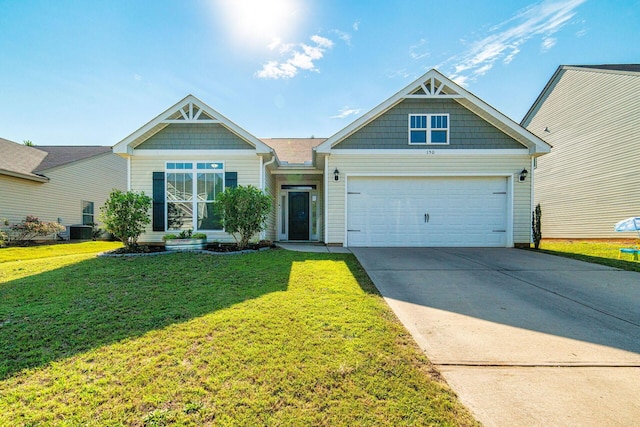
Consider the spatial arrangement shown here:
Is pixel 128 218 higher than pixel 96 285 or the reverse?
higher

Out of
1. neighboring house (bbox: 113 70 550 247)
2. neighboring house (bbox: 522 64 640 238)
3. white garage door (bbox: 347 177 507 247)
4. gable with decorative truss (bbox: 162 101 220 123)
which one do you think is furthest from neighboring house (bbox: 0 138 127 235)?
neighboring house (bbox: 522 64 640 238)

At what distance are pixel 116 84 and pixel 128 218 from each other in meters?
6.89

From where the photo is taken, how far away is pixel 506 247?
913 cm

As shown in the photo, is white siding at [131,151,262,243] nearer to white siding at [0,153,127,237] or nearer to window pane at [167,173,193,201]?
window pane at [167,173,193,201]

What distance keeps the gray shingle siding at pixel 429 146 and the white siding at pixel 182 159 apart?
115 inches

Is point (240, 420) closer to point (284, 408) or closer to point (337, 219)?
point (284, 408)

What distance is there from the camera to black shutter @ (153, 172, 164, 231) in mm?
9102

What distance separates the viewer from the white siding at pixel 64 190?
12211 mm

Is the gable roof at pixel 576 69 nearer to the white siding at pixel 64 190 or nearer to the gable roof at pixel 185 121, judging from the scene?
the gable roof at pixel 185 121

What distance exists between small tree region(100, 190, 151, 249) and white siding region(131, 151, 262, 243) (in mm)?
1406

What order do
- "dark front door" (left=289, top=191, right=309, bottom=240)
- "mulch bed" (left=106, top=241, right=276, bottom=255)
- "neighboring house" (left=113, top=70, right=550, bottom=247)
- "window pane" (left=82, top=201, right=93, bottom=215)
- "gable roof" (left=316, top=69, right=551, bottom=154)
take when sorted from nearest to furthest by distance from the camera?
"mulch bed" (left=106, top=241, right=276, bottom=255), "gable roof" (left=316, top=69, right=551, bottom=154), "neighboring house" (left=113, top=70, right=550, bottom=247), "dark front door" (left=289, top=191, right=309, bottom=240), "window pane" (left=82, top=201, right=93, bottom=215)

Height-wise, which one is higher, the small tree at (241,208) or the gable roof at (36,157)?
the gable roof at (36,157)

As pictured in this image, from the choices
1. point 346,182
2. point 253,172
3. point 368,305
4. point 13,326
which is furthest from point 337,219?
point 13,326

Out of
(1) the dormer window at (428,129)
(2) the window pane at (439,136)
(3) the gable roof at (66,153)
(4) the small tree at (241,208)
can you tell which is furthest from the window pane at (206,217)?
(3) the gable roof at (66,153)
